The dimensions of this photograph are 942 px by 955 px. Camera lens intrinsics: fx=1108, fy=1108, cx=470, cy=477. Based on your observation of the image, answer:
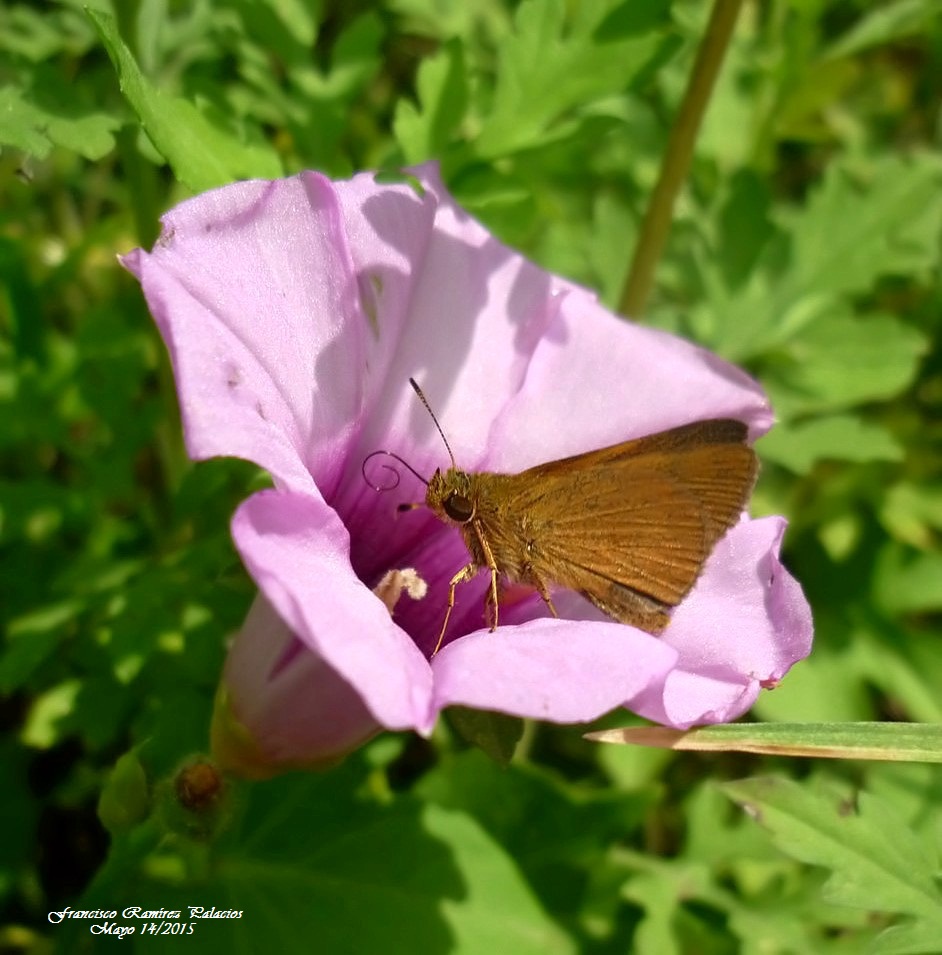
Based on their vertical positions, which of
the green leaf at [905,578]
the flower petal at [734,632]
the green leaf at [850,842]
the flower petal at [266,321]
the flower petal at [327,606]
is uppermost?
the flower petal at [266,321]

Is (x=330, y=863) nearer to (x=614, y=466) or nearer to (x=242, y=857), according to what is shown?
(x=242, y=857)

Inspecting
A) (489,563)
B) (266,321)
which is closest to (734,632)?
(489,563)

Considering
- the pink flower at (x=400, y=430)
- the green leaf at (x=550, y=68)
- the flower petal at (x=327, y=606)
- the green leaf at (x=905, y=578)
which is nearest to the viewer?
the flower petal at (x=327, y=606)

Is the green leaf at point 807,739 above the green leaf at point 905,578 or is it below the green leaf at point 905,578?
above

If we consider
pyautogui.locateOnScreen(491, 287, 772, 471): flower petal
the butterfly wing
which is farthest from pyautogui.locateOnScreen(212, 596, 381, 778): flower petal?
pyautogui.locateOnScreen(491, 287, 772, 471): flower petal

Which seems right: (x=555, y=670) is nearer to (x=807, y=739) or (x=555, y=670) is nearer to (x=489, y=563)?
(x=489, y=563)

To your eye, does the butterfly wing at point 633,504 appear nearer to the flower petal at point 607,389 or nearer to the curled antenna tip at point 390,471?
the flower petal at point 607,389

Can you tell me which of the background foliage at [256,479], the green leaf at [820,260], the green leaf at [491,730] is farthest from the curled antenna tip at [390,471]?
the green leaf at [820,260]
